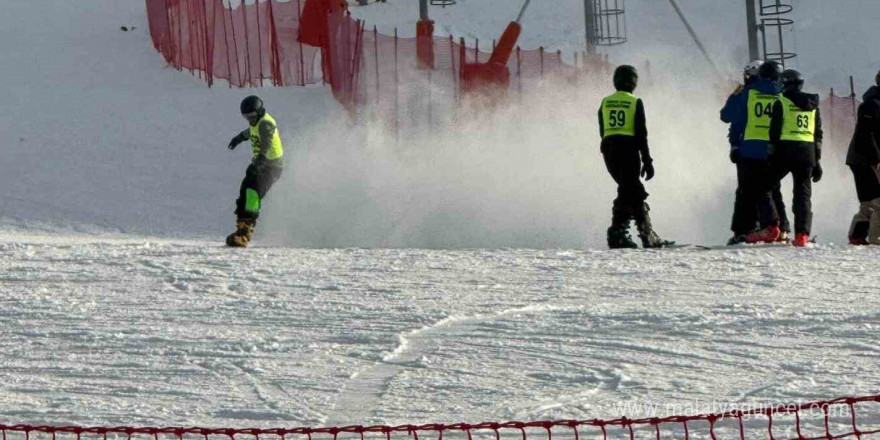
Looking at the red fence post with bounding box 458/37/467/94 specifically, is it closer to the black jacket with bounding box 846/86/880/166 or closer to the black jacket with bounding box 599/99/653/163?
the black jacket with bounding box 599/99/653/163

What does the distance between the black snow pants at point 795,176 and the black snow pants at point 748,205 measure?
103 mm

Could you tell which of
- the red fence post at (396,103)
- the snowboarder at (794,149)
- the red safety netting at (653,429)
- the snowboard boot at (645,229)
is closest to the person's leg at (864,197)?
the snowboarder at (794,149)

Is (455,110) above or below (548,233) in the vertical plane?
above

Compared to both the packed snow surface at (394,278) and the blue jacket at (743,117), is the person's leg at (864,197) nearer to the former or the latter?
the packed snow surface at (394,278)

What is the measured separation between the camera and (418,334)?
8.31m

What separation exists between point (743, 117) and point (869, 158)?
3.66 ft

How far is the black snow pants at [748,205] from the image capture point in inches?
477

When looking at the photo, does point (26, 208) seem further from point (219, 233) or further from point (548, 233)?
point (548, 233)

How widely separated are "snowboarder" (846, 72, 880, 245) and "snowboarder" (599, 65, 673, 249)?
1752mm

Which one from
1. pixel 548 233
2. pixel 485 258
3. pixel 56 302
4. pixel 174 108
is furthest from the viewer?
pixel 174 108

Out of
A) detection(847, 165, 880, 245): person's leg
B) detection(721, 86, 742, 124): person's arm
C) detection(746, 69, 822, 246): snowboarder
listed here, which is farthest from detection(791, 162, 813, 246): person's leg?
detection(721, 86, 742, 124): person's arm

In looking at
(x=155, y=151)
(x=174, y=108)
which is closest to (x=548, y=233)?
(x=155, y=151)

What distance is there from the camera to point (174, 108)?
22.4m

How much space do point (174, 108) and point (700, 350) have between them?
51.6 feet
